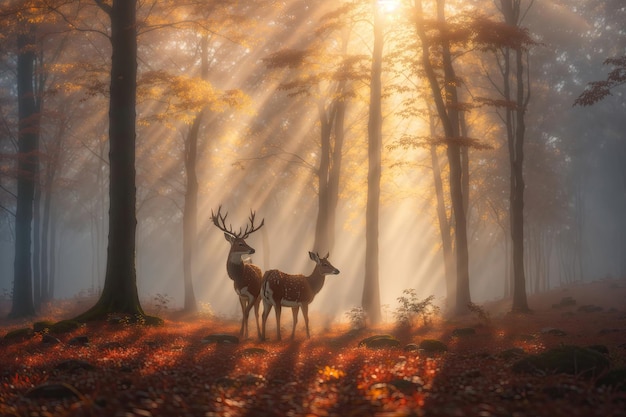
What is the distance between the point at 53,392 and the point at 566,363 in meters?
6.72

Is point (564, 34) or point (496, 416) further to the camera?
point (564, 34)

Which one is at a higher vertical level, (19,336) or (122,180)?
(122,180)

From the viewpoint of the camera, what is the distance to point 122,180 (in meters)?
14.6

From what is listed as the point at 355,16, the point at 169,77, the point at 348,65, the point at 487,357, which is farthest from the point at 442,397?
the point at 355,16

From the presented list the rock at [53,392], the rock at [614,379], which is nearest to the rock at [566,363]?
the rock at [614,379]

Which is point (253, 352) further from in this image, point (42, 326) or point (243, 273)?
point (42, 326)

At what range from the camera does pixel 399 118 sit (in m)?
30.0

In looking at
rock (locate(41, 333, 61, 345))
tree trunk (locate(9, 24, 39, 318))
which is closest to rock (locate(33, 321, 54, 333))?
rock (locate(41, 333, 61, 345))

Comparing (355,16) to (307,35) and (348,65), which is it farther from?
(307,35)

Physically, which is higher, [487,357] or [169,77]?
[169,77]

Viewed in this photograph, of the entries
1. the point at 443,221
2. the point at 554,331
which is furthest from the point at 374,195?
the point at 554,331

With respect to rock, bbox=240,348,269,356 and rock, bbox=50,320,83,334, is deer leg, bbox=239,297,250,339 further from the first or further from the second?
rock, bbox=50,320,83,334

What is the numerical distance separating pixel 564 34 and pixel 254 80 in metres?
19.4

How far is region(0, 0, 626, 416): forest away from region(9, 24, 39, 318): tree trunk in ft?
0.30
